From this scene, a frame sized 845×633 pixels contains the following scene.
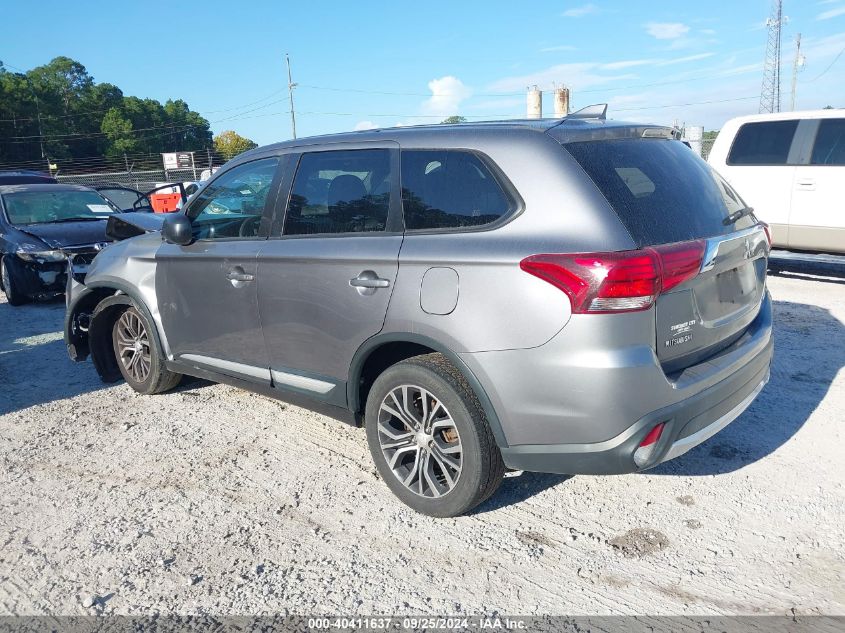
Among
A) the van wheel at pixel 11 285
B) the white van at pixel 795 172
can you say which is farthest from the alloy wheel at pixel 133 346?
the white van at pixel 795 172

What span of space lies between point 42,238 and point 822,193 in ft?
33.5

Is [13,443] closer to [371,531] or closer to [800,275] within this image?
[371,531]

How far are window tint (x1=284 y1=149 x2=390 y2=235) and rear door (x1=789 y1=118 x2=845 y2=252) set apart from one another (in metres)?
7.22

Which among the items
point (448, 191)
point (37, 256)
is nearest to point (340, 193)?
point (448, 191)

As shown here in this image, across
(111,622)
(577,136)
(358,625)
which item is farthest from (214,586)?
(577,136)

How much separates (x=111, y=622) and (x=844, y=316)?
22.4 feet

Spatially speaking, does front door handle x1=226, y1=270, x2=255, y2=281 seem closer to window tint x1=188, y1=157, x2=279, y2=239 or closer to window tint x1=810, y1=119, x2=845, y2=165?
window tint x1=188, y1=157, x2=279, y2=239

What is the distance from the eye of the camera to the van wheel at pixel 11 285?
8695mm

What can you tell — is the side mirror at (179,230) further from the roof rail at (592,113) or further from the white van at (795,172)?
the white van at (795,172)

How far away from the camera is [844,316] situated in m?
6.54

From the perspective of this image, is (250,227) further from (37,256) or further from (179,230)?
(37,256)

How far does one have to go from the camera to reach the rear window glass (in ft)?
9.04

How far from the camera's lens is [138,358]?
5133 millimetres

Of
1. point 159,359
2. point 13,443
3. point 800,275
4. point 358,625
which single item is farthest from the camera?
point 800,275
